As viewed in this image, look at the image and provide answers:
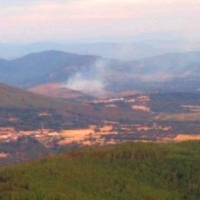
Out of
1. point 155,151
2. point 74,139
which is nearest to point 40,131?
point 74,139

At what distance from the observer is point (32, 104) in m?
→ 125

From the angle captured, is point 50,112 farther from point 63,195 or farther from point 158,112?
point 63,195

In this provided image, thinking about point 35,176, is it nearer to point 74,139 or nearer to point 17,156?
point 17,156

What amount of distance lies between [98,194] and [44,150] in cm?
4148

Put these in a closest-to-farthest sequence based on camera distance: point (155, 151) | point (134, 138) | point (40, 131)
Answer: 1. point (155, 151)
2. point (134, 138)
3. point (40, 131)

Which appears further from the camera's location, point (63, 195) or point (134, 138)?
point (134, 138)

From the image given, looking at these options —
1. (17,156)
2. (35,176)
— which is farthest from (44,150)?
(35,176)

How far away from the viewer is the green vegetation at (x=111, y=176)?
49469mm

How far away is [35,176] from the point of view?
52500mm

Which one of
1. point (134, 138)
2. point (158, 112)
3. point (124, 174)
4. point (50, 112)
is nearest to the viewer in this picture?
point (124, 174)

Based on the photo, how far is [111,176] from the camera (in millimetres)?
54062

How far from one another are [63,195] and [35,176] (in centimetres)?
524

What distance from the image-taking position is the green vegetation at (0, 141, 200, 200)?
49469mm

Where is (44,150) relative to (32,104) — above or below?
below
